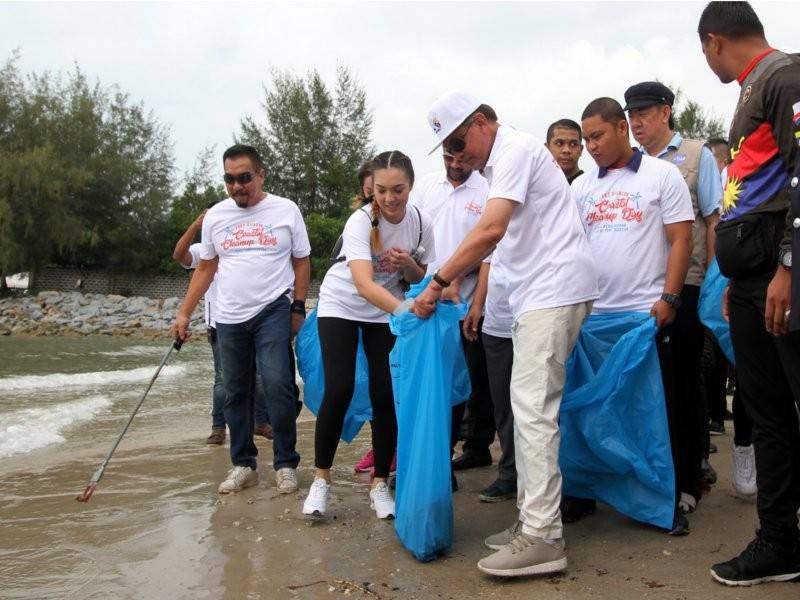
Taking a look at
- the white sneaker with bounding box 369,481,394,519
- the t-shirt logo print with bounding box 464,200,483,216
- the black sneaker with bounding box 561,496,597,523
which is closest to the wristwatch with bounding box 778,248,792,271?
the black sneaker with bounding box 561,496,597,523

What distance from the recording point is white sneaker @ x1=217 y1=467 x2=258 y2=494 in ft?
15.1

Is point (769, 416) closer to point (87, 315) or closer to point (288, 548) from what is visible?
point (288, 548)

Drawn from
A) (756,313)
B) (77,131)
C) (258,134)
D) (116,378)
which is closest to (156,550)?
(756,313)

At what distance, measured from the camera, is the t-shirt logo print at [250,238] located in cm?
479

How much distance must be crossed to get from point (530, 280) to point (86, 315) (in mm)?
26471

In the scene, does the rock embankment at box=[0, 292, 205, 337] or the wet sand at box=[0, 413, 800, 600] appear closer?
the wet sand at box=[0, 413, 800, 600]

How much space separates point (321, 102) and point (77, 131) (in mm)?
11559

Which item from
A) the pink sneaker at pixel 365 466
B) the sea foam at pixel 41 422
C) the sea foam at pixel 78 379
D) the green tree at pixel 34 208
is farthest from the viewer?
the green tree at pixel 34 208

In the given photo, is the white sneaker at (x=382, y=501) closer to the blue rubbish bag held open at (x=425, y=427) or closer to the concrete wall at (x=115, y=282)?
the blue rubbish bag held open at (x=425, y=427)

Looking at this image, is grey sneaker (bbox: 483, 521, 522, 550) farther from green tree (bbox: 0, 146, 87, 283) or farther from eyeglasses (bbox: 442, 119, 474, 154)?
green tree (bbox: 0, 146, 87, 283)

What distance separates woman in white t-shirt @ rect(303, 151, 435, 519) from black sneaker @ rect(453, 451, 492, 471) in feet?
3.24

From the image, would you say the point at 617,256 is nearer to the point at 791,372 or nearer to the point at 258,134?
the point at 791,372

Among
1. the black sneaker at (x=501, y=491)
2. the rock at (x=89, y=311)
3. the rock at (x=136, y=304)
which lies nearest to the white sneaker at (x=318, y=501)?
the black sneaker at (x=501, y=491)

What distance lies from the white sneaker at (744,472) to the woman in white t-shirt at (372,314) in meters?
1.73
